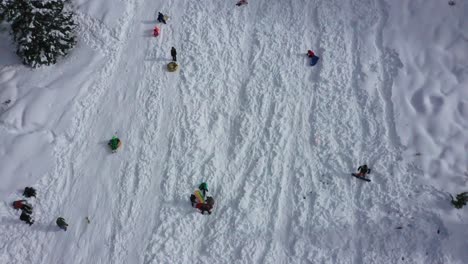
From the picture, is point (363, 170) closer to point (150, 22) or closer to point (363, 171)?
point (363, 171)


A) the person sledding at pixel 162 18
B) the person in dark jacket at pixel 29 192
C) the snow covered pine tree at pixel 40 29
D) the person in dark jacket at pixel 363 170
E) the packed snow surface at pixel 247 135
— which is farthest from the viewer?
the person sledding at pixel 162 18

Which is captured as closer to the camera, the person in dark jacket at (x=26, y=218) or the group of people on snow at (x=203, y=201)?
the group of people on snow at (x=203, y=201)

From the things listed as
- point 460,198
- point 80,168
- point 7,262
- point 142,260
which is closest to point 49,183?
point 80,168

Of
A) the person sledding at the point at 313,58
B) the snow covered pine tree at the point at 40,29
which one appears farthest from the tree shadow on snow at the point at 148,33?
A: the person sledding at the point at 313,58

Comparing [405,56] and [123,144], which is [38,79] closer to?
[123,144]

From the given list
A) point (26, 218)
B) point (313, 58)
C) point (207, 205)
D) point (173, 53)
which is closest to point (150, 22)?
point (173, 53)

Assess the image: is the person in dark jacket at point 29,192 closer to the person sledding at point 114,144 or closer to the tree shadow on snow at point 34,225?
the tree shadow on snow at point 34,225
